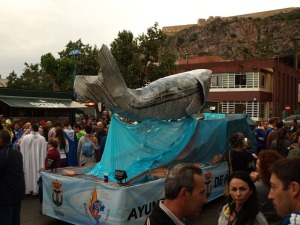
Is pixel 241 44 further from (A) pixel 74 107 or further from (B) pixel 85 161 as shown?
(B) pixel 85 161

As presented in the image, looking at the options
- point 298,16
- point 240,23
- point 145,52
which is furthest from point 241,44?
point 145,52

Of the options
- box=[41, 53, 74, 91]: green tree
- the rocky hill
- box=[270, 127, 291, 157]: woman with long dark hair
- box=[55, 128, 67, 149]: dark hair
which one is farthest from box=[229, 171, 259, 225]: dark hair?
the rocky hill

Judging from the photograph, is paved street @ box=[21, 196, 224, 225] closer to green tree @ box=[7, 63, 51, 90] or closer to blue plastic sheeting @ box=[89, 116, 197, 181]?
blue plastic sheeting @ box=[89, 116, 197, 181]

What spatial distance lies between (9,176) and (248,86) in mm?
34891

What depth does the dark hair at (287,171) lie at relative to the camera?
2.01 metres

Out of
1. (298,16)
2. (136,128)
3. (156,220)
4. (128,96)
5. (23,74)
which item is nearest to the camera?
(156,220)

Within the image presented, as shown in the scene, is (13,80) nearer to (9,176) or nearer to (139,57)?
(139,57)

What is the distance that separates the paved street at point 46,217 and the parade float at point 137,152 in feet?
0.96

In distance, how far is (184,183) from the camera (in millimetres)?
2223

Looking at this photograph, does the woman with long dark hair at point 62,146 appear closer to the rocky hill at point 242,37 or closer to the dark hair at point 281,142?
the dark hair at point 281,142

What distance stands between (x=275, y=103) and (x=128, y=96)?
37162 millimetres

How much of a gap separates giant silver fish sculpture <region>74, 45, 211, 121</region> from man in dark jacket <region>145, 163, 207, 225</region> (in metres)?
4.14

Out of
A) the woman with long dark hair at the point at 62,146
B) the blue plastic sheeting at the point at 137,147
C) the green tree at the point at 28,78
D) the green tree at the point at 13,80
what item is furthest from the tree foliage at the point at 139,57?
the green tree at the point at 13,80

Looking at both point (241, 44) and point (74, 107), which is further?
point (241, 44)
